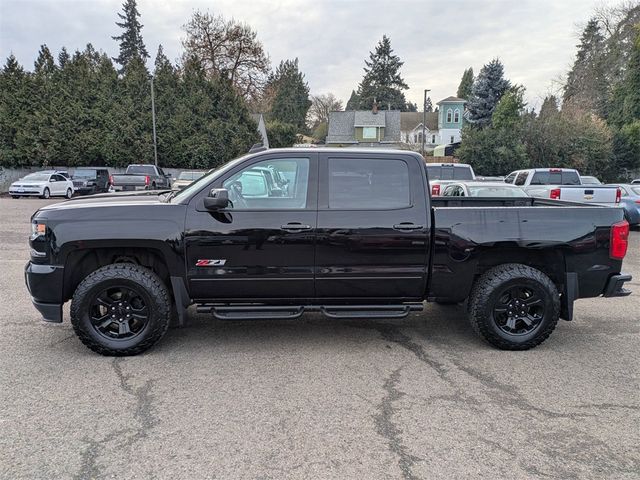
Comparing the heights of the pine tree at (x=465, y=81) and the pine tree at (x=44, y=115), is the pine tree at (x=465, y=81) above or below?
above

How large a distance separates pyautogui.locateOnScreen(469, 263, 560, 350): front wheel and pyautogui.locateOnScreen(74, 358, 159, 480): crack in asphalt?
3.06 m

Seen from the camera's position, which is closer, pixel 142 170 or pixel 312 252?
pixel 312 252

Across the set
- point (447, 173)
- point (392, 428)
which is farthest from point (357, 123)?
point (392, 428)

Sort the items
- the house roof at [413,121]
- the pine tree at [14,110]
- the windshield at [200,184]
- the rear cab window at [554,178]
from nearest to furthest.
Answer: the windshield at [200,184], the rear cab window at [554,178], the pine tree at [14,110], the house roof at [413,121]

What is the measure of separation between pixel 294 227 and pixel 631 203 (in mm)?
13559

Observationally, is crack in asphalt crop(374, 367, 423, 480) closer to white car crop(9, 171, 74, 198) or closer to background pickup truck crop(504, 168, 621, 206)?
background pickup truck crop(504, 168, 621, 206)

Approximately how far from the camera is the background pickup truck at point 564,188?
12945 millimetres

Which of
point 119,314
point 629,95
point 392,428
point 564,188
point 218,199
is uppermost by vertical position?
point 629,95

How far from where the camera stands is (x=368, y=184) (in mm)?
4625

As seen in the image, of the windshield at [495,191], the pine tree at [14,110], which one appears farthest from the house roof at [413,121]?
the windshield at [495,191]

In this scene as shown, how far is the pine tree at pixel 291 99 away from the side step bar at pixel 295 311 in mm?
76685

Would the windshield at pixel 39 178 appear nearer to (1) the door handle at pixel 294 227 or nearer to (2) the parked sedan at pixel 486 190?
(2) the parked sedan at pixel 486 190

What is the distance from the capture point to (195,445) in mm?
3025

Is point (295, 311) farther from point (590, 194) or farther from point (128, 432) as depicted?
point (590, 194)
